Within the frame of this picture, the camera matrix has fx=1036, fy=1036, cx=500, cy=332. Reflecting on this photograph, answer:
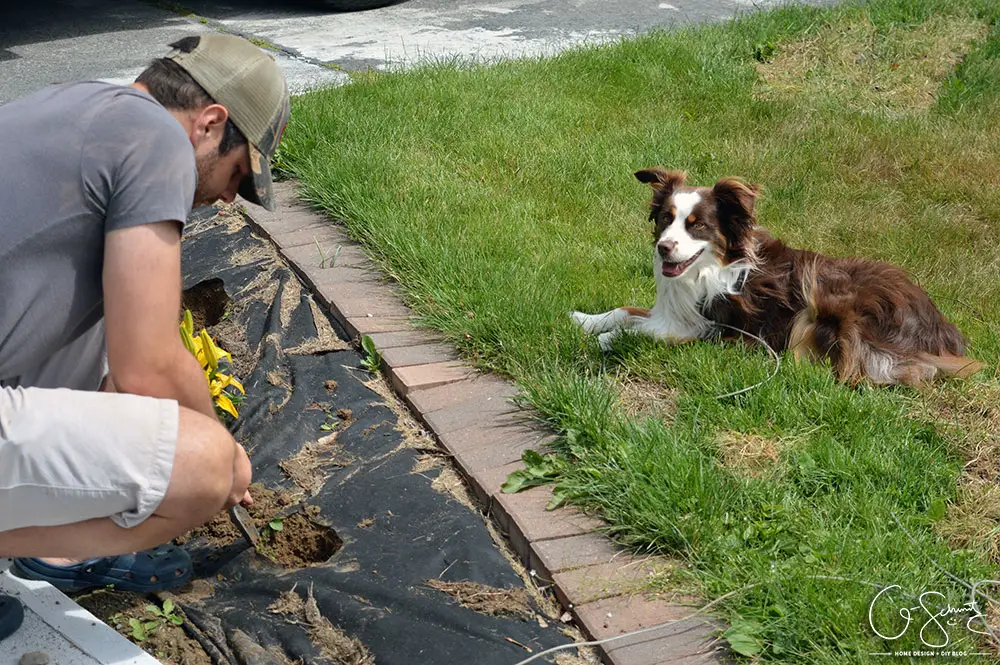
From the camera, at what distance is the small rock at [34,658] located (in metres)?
2.35

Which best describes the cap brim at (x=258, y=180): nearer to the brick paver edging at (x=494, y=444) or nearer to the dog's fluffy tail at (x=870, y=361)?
the brick paver edging at (x=494, y=444)

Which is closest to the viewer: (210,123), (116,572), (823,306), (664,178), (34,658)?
(34,658)

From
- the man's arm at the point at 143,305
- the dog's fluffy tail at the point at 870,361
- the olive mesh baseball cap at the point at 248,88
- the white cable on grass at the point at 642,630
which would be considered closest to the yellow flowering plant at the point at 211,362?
the olive mesh baseball cap at the point at 248,88

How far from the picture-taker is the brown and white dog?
373 centimetres

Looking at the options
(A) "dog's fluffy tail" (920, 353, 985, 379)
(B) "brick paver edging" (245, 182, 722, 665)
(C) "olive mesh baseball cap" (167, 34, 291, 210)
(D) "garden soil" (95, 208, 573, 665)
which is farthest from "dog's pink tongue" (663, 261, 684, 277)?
(C) "olive mesh baseball cap" (167, 34, 291, 210)

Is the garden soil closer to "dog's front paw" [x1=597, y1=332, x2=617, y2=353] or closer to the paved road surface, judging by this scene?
"dog's front paw" [x1=597, y1=332, x2=617, y2=353]

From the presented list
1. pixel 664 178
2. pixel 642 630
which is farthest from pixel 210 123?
pixel 664 178

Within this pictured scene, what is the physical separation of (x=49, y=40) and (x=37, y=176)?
7.33 meters

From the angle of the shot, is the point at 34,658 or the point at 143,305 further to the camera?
the point at 34,658

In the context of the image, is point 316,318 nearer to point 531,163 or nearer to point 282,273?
point 282,273

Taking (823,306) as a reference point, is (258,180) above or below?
above

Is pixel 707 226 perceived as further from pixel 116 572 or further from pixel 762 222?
pixel 116 572

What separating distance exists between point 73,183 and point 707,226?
2.41 meters

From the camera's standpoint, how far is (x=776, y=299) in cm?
391
